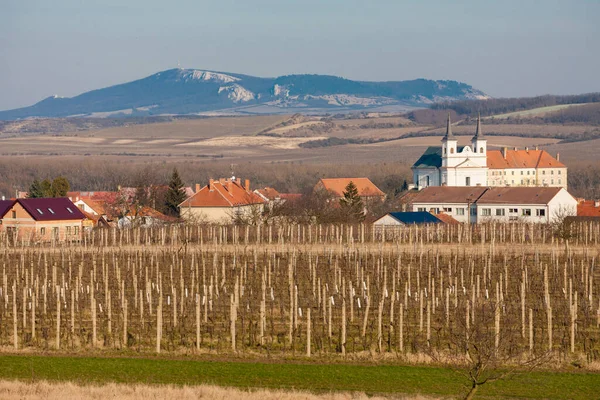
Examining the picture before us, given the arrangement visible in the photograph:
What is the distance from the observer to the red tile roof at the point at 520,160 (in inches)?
4540

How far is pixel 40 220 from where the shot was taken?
187 ft

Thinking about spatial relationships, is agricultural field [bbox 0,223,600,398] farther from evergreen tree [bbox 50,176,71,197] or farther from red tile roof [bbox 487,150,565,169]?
red tile roof [bbox 487,150,565,169]

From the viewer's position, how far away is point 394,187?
115250 millimetres

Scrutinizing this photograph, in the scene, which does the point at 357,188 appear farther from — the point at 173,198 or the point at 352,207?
the point at 352,207

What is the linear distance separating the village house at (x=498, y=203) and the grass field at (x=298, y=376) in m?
48.3

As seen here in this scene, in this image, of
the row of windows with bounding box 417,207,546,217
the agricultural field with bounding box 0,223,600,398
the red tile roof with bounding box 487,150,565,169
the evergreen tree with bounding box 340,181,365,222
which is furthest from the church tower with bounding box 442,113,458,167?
the agricultural field with bounding box 0,223,600,398

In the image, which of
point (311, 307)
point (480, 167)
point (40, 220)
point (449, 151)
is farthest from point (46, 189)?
point (311, 307)

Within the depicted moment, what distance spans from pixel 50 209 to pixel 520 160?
67.8m

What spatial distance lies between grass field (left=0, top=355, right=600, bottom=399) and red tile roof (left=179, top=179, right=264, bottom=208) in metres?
47.2

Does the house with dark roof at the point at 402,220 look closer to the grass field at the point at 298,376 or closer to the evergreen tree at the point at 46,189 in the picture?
the evergreen tree at the point at 46,189

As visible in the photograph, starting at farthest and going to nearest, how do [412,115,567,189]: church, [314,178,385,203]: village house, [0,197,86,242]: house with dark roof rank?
[412,115,567,189]: church
[314,178,385,203]: village house
[0,197,86,242]: house with dark roof

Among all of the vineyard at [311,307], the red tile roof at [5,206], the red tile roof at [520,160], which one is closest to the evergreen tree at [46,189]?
the red tile roof at [5,206]

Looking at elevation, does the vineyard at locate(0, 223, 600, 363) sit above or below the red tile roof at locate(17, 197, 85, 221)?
below

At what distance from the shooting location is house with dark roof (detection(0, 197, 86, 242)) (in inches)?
2218
